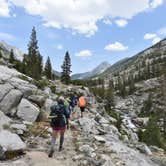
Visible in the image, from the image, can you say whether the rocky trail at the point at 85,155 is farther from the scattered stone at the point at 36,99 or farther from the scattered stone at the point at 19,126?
the scattered stone at the point at 36,99

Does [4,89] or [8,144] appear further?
[4,89]

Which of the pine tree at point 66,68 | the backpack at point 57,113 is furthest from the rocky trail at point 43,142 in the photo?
the pine tree at point 66,68

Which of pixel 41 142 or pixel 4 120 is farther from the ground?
pixel 4 120

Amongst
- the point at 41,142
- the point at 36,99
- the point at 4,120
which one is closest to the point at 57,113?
the point at 41,142

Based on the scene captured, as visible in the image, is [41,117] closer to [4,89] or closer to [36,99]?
[36,99]

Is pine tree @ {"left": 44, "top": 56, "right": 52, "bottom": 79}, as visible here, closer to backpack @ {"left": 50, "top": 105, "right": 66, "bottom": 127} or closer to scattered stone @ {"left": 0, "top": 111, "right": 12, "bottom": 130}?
scattered stone @ {"left": 0, "top": 111, "right": 12, "bottom": 130}

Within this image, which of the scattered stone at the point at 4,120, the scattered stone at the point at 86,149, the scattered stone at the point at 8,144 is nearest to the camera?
the scattered stone at the point at 8,144

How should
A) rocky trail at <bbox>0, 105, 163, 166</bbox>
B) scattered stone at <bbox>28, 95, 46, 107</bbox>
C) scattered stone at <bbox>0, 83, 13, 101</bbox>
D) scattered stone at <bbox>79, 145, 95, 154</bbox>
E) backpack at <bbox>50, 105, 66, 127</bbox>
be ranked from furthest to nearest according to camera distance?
scattered stone at <bbox>28, 95, 46, 107</bbox>
scattered stone at <bbox>0, 83, 13, 101</bbox>
scattered stone at <bbox>79, 145, 95, 154</bbox>
backpack at <bbox>50, 105, 66, 127</bbox>
rocky trail at <bbox>0, 105, 163, 166</bbox>

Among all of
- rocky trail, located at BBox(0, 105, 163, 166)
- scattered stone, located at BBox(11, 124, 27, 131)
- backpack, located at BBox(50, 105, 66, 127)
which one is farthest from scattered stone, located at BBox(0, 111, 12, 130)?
backpack, located at BBox(50, 105, 66, 127)

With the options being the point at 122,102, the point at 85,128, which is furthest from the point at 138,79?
the point at 85,128

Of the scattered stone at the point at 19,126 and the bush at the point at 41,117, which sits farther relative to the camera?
the bush at the point at 41,117

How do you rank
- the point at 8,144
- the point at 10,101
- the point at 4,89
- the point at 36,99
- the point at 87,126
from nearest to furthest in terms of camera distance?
1. the point at 8,144
2. the point at 10,101
3. the point at 4,89
4. the point at 87,126
5. the point at 36,99

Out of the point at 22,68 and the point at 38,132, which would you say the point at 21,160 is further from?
the point at 22,68

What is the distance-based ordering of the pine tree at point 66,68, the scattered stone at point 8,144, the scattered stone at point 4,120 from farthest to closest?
the pine tree at point 66,68, the scattered stone at point 4,120, the scattered stone at point 8,144
